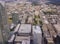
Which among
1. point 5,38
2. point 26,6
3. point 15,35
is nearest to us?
point 5,38

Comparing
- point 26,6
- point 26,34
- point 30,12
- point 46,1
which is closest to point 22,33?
point 26,34

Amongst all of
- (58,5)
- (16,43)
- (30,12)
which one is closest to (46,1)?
(58,5)

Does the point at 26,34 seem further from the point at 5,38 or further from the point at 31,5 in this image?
the point at 31,5

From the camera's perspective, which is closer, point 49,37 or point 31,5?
point 49,37

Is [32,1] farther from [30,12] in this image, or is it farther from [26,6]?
[30,12]

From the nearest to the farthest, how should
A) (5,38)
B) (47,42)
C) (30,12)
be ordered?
(5,38)
(47,42)
(30,12)

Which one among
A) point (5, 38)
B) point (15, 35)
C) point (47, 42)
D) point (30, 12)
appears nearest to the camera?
point (5, 38)

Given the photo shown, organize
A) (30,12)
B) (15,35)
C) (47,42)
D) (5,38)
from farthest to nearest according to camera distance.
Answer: (30,12)
(15,35)
(47,42)
(5,38)

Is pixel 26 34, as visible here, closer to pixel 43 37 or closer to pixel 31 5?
pixel 43 37

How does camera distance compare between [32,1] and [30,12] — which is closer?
[30,12]
